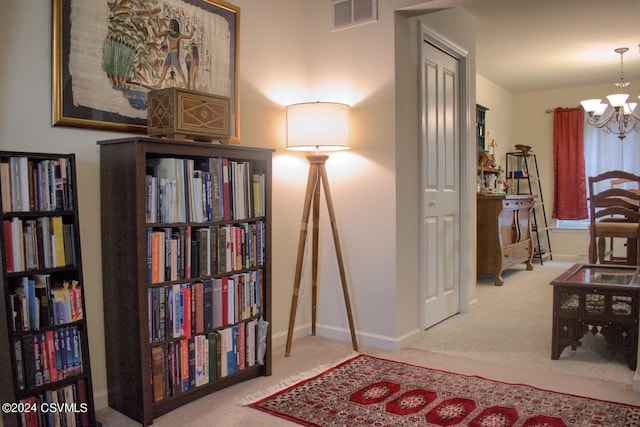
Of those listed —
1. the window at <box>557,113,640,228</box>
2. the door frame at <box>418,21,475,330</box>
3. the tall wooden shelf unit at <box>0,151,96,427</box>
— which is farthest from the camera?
the window at <box>557,113,640,228</box>

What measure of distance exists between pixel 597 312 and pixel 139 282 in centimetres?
240

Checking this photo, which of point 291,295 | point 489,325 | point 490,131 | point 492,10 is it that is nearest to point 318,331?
point 291,295

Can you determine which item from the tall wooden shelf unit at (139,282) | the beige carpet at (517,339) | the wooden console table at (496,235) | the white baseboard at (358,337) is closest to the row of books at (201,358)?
the tall wooden shelf unit at (139,282)

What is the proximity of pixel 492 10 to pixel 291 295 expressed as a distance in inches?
110

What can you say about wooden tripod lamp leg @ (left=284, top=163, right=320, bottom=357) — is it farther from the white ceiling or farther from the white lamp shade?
the white ceiling

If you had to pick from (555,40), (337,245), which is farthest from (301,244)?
(555,40)

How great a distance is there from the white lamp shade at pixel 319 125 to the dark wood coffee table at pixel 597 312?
1490 millimetres

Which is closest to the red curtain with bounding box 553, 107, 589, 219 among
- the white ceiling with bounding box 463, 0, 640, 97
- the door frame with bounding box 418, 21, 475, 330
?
the white ceiling with bounding box 463, 0, 640, 97

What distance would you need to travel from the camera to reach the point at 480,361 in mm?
2955

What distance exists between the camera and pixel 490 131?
22.6 ft

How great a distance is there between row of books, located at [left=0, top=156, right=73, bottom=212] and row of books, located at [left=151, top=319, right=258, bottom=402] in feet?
2.41

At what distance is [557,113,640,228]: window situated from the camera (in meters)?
6.96

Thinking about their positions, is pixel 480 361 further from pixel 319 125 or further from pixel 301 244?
pixel 319 125

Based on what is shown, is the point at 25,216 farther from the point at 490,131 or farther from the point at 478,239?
the point at 490,131
